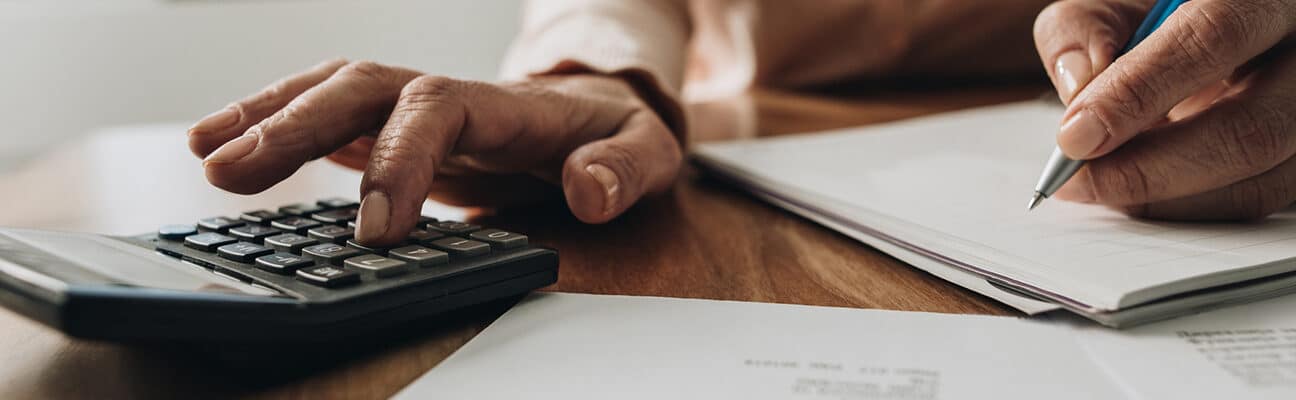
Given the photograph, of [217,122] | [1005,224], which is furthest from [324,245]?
[1005,224]

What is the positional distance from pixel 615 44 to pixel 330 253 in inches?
15.6

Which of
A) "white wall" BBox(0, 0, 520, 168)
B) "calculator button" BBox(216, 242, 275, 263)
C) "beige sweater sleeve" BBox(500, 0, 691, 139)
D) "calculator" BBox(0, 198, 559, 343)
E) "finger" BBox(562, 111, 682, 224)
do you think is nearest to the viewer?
"calculator" BBox(0, 198, 559, 343)

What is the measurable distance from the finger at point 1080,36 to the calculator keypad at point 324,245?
0.94 feet

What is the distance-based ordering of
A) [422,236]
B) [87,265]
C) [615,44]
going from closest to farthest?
[87,265]
[422,236]
[615,44]

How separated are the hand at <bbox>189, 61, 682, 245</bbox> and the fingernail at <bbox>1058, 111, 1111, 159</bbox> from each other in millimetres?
219

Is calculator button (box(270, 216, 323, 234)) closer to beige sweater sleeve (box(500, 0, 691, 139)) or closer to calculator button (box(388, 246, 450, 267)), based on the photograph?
calculator button (box(388, 246, 450, 267))

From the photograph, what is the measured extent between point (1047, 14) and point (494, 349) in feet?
1.19

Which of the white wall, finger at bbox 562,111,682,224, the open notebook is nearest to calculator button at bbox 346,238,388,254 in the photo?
finger at bbox 562,111,682,224

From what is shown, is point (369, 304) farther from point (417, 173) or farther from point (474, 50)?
point (474, 50)

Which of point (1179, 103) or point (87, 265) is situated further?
point (1179, 103)

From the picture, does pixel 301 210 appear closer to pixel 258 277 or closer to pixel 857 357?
pixel 258 277

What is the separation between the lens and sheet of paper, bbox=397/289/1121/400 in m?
0.29

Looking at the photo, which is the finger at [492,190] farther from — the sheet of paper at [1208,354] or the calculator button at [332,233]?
the sheet of paper at [1208,354]

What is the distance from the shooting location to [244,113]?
1.60 feet
